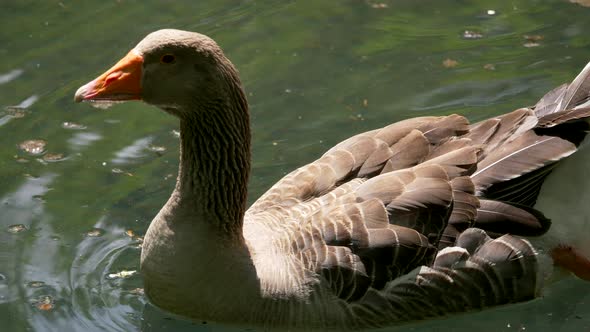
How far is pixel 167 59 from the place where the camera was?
21.9 ft

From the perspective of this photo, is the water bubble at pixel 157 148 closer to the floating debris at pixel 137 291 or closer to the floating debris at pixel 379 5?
the floating debris at pixel 137 291

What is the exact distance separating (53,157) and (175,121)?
130 centimetres

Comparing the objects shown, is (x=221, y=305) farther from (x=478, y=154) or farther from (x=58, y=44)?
(x=58, y=44)

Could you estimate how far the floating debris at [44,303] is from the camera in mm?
7379

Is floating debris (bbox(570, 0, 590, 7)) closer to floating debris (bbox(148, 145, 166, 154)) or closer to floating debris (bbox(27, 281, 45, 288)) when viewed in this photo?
floating debris (bbox(148, 145, 166, 154))

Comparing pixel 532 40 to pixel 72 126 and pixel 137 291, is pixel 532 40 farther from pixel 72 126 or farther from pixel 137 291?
pixel 137 291

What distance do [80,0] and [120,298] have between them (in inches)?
223

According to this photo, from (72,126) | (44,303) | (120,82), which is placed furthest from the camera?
(72,126)

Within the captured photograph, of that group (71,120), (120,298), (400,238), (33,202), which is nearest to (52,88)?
(71,120)

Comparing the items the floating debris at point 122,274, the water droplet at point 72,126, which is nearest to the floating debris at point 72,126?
the water droplet at point 72,126

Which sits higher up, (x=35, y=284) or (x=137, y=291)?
(x=35, y=284)

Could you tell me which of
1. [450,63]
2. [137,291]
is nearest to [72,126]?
[137,291]

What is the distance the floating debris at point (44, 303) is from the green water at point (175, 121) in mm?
11

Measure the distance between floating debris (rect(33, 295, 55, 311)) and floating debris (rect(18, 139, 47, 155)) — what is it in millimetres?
2218
